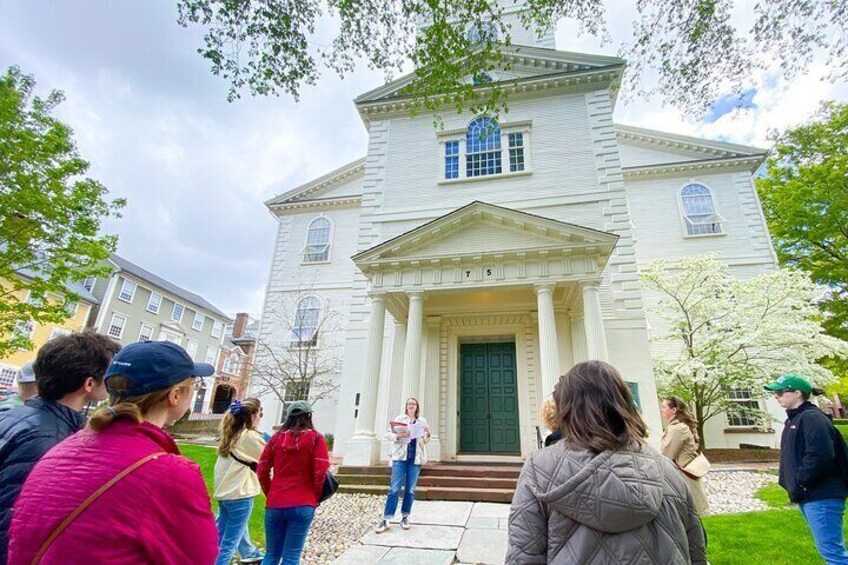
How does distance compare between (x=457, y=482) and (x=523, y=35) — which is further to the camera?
(x=523, y=35)

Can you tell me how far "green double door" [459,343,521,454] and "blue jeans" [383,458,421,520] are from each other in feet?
17.4

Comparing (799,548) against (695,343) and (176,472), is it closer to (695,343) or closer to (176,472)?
(176,472)

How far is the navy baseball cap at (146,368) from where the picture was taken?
153 centimetres

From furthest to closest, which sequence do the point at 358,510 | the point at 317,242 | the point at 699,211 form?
the point at 317,242, the point at 699,211, the point at 358,510

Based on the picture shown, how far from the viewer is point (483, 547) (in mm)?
5238

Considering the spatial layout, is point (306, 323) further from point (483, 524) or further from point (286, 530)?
point (286, 530)

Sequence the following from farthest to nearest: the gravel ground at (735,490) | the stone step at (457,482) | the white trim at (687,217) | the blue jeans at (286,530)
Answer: the white trim at (687,217) → the stone step at (457,482) → the gravel ground at (735,490) → the blue jeans at (286,530)

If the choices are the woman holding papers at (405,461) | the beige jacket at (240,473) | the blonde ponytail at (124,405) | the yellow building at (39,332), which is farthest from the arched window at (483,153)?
the yellow building at (39,332)

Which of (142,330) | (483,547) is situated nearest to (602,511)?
(483,547)

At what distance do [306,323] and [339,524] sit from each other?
42.2ft

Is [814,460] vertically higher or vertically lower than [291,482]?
higher

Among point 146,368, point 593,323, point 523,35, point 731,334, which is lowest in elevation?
point 146,368

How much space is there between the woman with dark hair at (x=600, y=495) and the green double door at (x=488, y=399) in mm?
9838

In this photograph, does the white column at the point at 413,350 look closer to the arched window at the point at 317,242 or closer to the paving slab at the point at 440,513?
the paving slab at the point at 440,513
